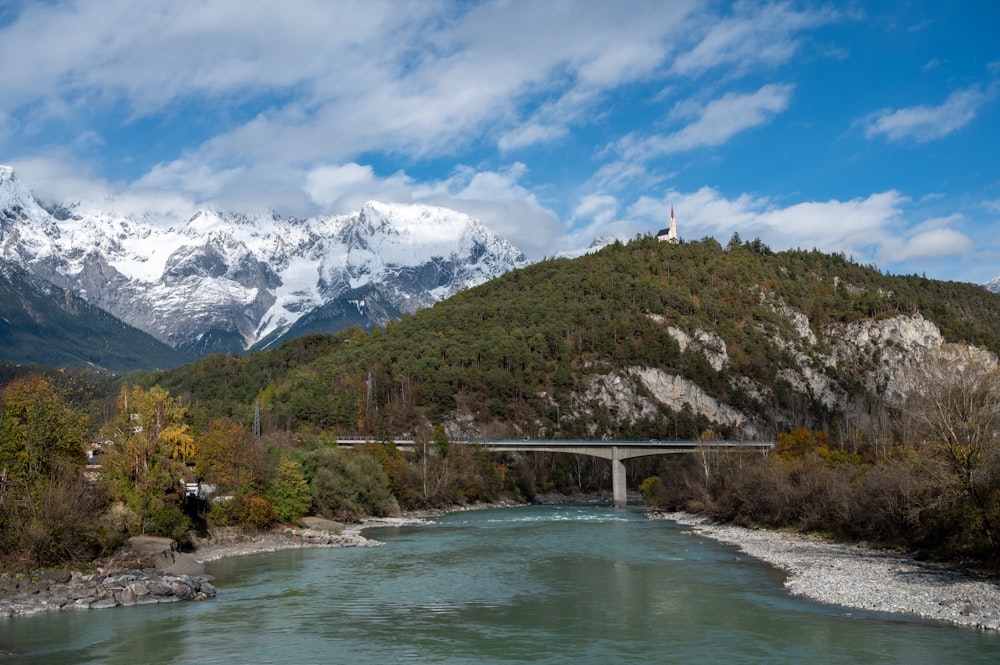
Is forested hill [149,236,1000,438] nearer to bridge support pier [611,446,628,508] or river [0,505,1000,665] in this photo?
bridge support pier [611,446,628,508]

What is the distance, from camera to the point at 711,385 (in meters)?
180

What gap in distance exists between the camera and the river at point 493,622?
2964 centimetres

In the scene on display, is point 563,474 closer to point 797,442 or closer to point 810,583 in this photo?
point 797,442

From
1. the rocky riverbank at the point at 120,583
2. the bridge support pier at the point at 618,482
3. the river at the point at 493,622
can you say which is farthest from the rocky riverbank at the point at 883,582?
the bridge support pier at the point at 618,482

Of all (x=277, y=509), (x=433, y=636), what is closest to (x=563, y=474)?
(x=277, y=509)

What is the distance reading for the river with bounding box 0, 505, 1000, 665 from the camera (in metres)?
29.6

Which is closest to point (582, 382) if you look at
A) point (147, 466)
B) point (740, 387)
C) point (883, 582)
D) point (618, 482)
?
point (740, 387)

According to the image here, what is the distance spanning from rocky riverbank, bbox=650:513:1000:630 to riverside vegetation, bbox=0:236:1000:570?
2.68 meters

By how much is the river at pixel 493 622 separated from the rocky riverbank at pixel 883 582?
1.39m

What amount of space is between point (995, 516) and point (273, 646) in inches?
1338

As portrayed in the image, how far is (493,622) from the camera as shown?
35.5 metres

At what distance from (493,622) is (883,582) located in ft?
67.7

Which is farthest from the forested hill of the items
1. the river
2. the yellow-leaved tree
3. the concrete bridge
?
the river

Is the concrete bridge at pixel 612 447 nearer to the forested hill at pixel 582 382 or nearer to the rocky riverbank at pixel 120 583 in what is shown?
the forested hill at pixel 582 382
